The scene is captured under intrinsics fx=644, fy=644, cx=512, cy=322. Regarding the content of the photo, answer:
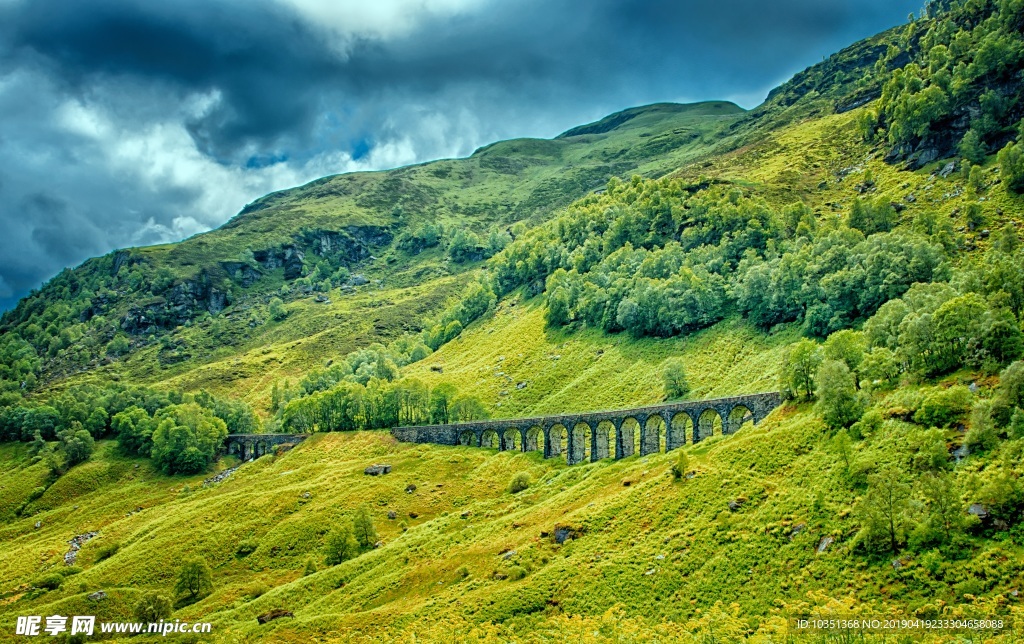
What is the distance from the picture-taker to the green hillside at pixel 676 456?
45.7 meters

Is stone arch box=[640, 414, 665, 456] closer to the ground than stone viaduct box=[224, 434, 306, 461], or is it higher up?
higher up

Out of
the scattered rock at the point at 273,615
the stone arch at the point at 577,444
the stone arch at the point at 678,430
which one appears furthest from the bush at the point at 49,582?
the stone arch at the point at 678,430

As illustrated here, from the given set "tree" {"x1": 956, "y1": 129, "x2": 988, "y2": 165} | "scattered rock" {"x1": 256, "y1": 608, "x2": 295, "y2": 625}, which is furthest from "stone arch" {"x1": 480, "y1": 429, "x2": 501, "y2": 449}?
"tree" {"x1": 956, "y1": 129, "x2": 988, "y2": 165}

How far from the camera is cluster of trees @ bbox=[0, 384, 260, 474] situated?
154000 mm

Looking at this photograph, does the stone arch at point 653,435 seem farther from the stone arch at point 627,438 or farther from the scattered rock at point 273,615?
the scattered rock at point 273,615

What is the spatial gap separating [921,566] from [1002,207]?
118 meters

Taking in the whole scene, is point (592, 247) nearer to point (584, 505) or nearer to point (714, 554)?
point (584, 505)

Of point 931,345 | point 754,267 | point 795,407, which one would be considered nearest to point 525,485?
point 795,407

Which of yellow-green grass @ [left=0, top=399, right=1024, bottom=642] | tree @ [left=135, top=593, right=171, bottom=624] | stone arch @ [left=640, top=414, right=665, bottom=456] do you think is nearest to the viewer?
yellow-green grass @ [left=0, top=399, right=1024, bottom=642]

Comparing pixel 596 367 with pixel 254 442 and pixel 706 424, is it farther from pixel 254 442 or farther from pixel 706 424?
pixel 254 442

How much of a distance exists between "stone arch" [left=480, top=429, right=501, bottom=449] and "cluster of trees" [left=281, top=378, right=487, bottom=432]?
12.9m

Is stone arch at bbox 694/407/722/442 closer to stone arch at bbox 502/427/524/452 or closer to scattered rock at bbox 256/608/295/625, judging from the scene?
stone arch at bbox 502/427/524/452

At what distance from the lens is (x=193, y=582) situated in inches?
3258

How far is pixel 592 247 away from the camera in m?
199
